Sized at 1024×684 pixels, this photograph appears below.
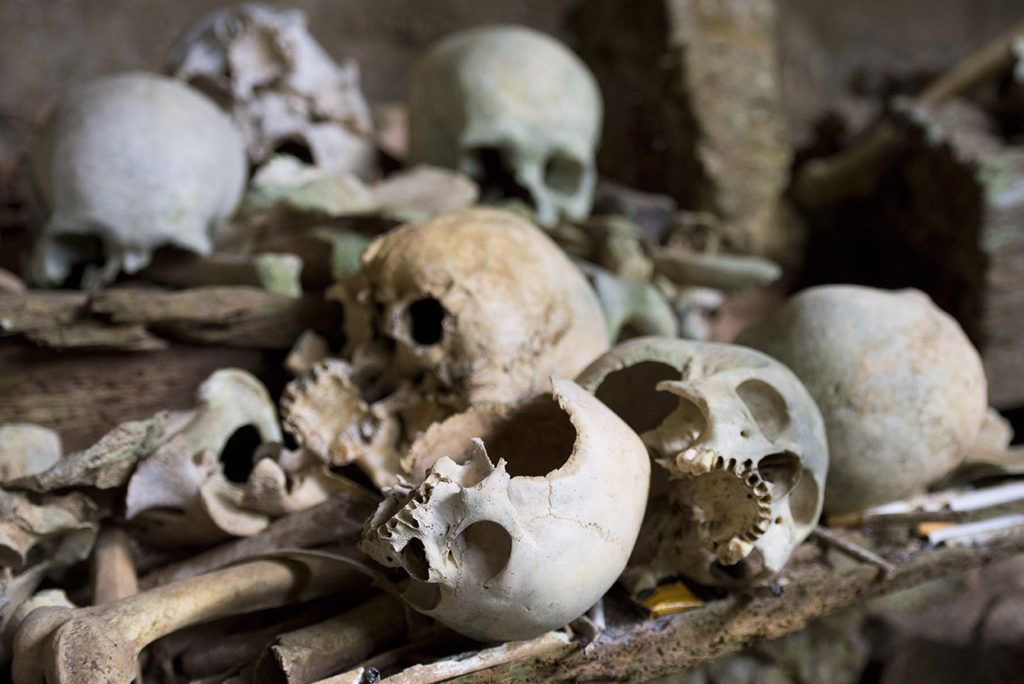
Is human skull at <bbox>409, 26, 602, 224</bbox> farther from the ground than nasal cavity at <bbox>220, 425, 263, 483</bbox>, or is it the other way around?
human skull at <bbox>409, 26, 602, 224</bbox>

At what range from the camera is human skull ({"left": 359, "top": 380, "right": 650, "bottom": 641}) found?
1.01m

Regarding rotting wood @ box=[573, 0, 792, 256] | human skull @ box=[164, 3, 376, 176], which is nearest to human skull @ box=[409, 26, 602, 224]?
human skull @ box=[164, 3, 376, 176]

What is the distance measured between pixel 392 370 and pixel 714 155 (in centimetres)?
187

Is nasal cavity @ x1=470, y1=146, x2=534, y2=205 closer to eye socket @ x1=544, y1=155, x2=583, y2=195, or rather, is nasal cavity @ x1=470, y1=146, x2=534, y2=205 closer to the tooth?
eye socket @ x1=544, y1=155, x2=583, y2=195

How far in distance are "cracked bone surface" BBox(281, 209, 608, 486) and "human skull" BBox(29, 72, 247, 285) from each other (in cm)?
55

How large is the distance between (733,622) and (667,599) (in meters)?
0.12

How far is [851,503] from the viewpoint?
1.60 meters

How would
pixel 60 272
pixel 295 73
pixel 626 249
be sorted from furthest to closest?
pixel 295 73 → pixel 626 249 → pixel 60 272

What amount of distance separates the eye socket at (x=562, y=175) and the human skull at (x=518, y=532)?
58.2 inches

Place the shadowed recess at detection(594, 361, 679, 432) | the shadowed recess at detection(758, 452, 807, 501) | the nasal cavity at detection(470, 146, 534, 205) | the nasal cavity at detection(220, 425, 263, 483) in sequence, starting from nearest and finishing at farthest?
the shadowed recess at detection(758, 452, 807, 501) < the shadowed recess at detection(594, 361, 679, 432) < the nasal cavity at detection(220, 425, 263, 483) < the nasal cavity at detection(470, 146, 534, 205)


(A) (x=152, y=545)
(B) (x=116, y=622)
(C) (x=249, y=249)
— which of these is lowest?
(A) (x=152, y=545)

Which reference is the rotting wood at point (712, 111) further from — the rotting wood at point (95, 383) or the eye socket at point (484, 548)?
the eye socket at point (484, 548)

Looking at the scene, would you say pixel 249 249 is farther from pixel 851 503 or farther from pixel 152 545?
pixel 851 503

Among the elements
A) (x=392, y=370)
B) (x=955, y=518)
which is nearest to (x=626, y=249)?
(x=392, y=370)
